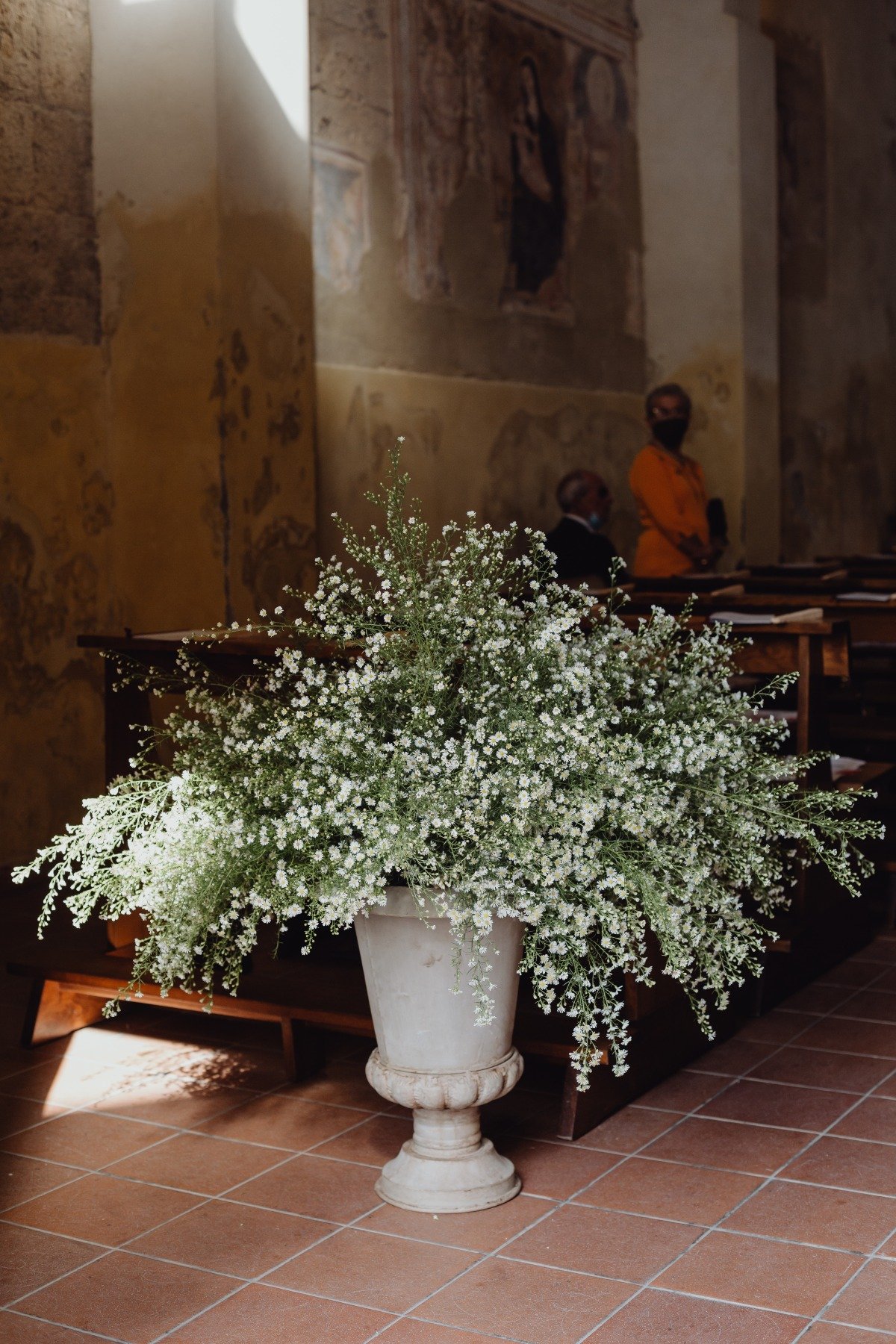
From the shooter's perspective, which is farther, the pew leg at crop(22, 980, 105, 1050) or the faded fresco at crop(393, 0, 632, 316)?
the faded fresco at crop(393, 0, 632, 316)

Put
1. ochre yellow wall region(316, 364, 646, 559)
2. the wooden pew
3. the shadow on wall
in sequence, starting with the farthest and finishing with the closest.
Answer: the shadow on wall → ochre yellow wall region(316, 364, 646, 559) → the wooden pew

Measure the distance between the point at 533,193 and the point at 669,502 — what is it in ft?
8.98

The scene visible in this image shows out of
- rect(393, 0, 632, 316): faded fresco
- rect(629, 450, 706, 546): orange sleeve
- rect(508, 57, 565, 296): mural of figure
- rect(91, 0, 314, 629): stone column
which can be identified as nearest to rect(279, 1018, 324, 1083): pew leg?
rect(91, 0, 314, 629): stone column

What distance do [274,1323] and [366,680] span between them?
4.24ft

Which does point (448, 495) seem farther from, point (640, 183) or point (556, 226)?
point (640, 183)

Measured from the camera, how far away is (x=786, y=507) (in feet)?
43.8

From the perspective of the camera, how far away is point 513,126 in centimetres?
1016

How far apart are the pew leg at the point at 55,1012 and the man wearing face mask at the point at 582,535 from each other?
3.87 meters

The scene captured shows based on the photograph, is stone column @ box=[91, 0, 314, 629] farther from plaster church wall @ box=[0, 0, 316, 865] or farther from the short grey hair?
the short grey hair

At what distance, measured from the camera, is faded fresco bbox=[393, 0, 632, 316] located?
9.32 meters

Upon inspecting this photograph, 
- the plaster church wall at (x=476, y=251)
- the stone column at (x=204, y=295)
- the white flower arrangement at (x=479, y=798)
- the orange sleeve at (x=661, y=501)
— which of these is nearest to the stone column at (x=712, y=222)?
the plaster church wall at (x=476, y=251)

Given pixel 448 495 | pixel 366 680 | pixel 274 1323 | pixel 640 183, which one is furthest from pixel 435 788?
pixel 640 183

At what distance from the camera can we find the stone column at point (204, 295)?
7.20 meters

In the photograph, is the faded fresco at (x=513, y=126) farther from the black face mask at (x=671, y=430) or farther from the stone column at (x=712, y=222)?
the black face mask at (x=671, y=430)
